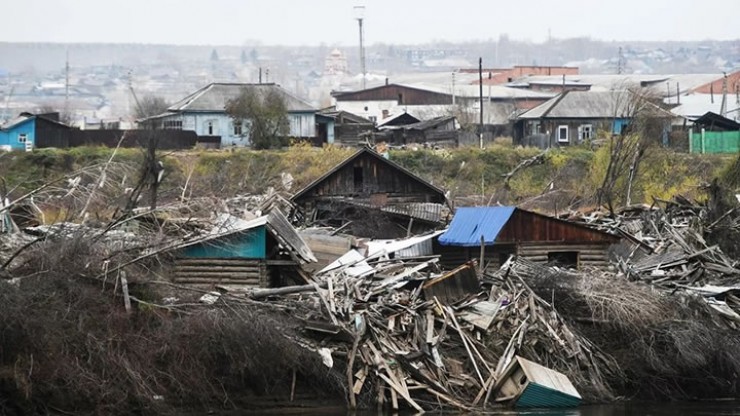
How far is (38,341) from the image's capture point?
76.7 ft

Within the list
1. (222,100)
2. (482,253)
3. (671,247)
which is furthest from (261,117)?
(482,253)

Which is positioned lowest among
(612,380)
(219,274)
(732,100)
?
(612,380)

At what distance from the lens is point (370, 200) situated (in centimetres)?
4022

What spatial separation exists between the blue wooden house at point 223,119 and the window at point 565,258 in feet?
113

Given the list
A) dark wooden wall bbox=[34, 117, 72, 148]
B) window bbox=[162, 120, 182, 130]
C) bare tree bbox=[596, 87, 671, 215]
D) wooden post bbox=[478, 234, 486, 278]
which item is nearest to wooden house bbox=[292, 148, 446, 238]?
wooden post bbox=[478, 234, 486, 278]

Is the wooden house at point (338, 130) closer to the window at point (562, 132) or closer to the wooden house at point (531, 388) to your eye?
the window at point (562, 132)

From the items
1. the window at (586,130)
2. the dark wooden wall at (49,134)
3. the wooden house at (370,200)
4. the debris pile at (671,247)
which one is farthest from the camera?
the window at (586,130)

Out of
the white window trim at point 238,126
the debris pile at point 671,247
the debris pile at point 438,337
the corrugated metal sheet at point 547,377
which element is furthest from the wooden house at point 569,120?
the corrugated metal sheet at point 547,377

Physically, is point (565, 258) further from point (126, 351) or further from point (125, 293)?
point (126, 351)

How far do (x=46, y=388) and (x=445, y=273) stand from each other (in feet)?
28.5

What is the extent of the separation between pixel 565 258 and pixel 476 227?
216cm

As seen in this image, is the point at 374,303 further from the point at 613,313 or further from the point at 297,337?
the point at 613,313

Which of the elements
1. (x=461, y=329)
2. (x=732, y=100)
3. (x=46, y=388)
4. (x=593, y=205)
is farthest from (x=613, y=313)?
(x=732, y=100)

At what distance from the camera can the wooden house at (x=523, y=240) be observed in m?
31.5
